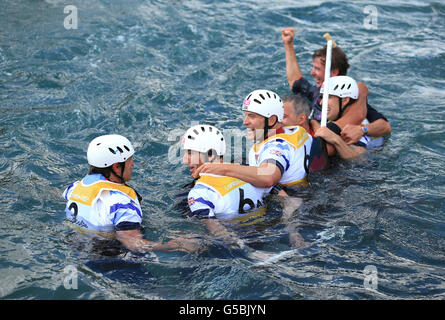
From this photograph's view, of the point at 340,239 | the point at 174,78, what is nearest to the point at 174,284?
the point at 340,239


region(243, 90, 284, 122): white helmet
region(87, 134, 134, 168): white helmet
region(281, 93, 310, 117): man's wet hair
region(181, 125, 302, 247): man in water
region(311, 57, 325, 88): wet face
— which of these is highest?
region(311, 57, 325, 88): wet face

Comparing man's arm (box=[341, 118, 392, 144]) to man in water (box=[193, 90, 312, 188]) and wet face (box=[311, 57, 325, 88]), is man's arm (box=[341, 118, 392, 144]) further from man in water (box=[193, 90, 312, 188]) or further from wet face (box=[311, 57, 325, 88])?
wet face (box=[311, 57, 325, 88])

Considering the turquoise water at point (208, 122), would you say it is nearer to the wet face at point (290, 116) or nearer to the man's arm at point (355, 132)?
the man's arm at point (355, 132)

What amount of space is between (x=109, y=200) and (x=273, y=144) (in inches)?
107

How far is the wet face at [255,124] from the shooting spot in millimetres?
8242

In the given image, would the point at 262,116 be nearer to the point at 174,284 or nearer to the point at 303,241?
the point at 303,241

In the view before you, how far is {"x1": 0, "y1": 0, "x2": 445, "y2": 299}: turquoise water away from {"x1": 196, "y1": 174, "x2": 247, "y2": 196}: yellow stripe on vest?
2.23 ft

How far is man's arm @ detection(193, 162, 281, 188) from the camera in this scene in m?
7.25

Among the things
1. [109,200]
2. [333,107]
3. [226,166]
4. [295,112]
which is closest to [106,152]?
[109,200]

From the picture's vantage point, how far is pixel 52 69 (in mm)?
13766

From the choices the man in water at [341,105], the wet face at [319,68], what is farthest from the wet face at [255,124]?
the wet face at [319,68]

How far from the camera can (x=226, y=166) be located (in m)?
7.32

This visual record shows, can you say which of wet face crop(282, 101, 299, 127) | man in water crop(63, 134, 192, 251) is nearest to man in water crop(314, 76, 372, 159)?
wet face crop(282, 101, 299, 127)

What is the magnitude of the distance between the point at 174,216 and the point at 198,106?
5.08 meters
